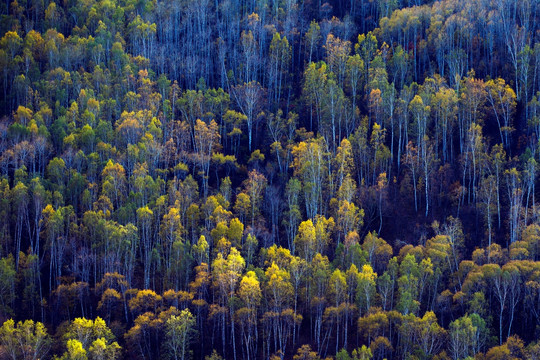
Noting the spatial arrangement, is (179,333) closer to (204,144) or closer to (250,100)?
(204,144)

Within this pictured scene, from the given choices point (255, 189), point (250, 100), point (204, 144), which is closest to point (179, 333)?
point (255, 189)

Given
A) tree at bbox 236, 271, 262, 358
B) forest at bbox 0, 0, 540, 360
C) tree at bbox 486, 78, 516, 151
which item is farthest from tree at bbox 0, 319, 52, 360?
tree at bbox 486, 78, 516, 151

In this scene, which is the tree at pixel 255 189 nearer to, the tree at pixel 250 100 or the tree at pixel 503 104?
the tree at pixel 250 100

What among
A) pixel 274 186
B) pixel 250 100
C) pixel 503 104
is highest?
pixel 250 100

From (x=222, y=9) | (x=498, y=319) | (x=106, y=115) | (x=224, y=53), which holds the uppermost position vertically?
(x=222, y=9)

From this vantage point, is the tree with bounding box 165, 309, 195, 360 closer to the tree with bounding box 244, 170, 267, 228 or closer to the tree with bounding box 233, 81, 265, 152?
the tree with bounding box 244, 170, 267, 228

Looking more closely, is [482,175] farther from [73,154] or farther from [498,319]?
[73,154]

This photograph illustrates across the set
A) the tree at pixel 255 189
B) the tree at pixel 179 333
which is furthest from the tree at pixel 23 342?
the tree at pixel 255 189

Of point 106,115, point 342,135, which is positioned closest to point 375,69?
point 342,135
